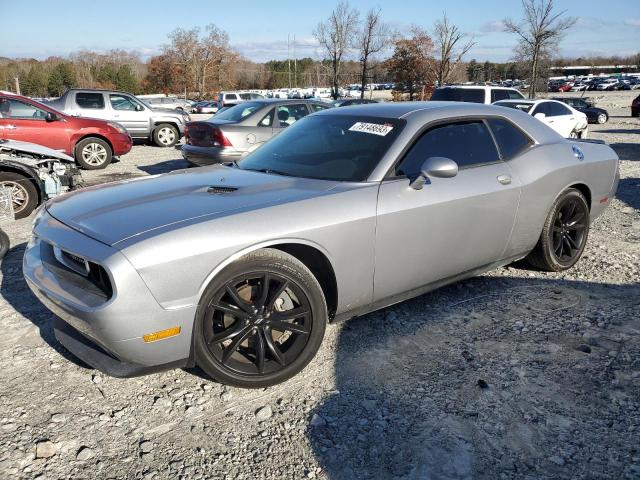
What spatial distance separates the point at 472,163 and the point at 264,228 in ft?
5.98

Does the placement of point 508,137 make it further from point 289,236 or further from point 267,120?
point 267,120

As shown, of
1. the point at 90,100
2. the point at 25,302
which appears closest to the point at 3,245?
the point at 25,302

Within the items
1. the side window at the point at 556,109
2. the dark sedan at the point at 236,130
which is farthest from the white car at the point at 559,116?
the dark sedan at the point at 236,130

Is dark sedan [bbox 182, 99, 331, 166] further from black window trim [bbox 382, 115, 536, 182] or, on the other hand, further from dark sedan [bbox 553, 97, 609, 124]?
dark sedan [bbox 553, 97, 609, 124]

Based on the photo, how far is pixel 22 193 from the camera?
261 inches

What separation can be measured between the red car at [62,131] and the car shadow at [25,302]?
5.77 meters

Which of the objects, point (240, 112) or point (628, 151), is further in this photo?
point (628, 151)

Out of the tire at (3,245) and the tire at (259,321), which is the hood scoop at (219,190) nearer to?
the tire at (259,321)

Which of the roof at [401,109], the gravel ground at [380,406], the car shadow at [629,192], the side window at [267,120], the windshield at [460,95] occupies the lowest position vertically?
the gravel ground at [380,406]

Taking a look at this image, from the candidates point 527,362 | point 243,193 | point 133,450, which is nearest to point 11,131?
point 243,193

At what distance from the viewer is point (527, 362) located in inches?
125

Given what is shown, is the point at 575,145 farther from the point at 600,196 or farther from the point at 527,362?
the point at 527,362

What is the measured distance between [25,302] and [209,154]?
5.15m

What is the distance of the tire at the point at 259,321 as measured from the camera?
2.71 m
